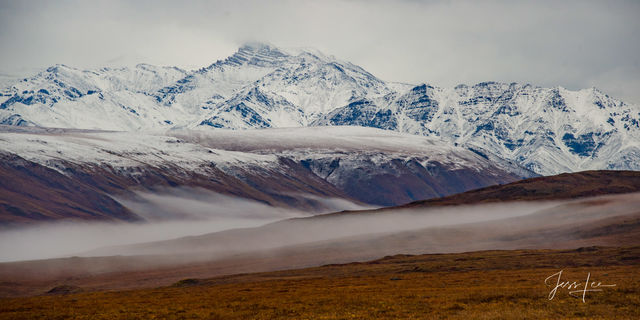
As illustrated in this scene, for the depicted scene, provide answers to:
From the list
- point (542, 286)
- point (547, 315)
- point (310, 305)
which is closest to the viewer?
point (547, 315)

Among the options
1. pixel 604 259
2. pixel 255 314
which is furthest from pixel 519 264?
pixel 255 314

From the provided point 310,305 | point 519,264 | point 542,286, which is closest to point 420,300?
point 310,305

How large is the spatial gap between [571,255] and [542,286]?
330ft

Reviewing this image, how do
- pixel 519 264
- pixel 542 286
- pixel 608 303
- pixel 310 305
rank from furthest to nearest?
pixel 519 264, pixel 542 286, pixel 310 305, pixel 608 303

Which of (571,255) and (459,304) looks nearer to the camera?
(459,304)

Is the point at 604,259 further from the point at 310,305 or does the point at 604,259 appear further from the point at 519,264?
the point at 310,305

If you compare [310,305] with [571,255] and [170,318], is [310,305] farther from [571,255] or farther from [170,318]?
[571,255]

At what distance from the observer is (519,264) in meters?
173

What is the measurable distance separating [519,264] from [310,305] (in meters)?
96.6

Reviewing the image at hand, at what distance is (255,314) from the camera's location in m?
82.6
